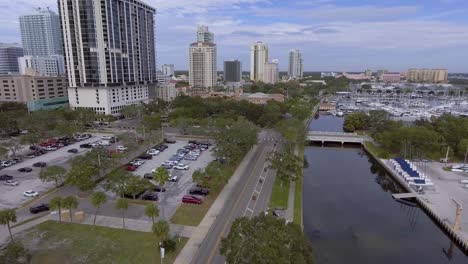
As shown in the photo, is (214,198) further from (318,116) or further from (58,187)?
(318,116)

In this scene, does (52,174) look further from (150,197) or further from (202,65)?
(202,65)

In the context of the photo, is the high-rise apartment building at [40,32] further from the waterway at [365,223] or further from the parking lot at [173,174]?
the waterway at [365,223]

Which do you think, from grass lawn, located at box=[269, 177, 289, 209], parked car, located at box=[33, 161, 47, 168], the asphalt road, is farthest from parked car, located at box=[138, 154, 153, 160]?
grass lawn, located at box=[269, 177, 289, 209]

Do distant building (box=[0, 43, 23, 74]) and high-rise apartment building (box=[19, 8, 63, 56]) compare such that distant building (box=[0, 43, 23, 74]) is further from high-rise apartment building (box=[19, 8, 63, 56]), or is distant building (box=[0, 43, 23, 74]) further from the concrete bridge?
the concrete bridge

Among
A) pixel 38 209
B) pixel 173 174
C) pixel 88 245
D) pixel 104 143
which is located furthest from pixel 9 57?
pixel 88 245

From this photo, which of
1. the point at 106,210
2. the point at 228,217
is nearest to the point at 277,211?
the point at 228,217

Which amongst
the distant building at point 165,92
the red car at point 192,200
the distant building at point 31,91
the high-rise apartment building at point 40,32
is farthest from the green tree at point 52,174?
the high-rise apartment building at point 40,32
